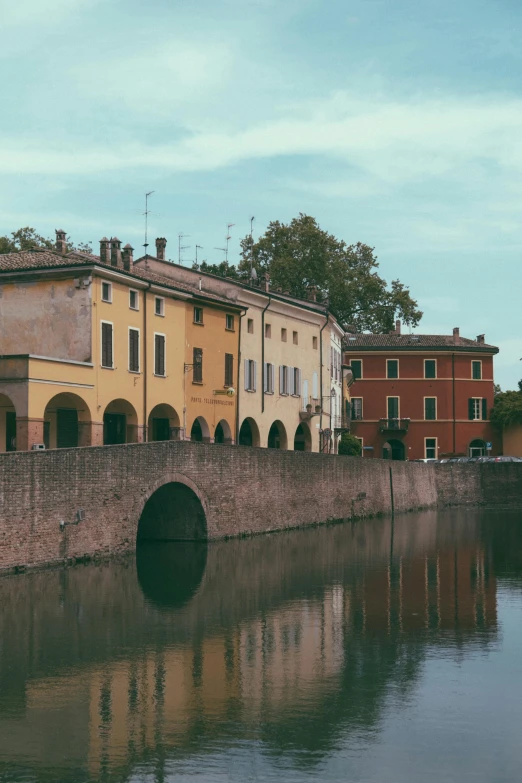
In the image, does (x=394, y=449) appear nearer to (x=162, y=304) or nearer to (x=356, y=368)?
(x=356, y=368)

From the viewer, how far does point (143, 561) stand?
3588cm

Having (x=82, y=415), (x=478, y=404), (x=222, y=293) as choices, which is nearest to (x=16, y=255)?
(x=82, y=415)

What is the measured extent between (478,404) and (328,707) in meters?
72.2

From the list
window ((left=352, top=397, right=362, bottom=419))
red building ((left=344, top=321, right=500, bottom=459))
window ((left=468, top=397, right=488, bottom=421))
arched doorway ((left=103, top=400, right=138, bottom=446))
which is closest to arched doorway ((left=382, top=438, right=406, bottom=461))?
red building ((left=344, top=321, right=500, bottom=459))

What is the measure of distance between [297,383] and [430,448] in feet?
91.9

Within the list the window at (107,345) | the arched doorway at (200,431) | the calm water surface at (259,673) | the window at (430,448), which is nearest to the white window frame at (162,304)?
the window at (107,345)

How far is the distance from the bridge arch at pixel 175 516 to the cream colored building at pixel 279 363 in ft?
45.0

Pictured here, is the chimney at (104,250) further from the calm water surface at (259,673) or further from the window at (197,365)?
the calm water surface at (259,673)

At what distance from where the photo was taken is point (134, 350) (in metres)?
45.4

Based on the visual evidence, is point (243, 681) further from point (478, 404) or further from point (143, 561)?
point (478, 404)

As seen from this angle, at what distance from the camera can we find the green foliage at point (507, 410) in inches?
3386

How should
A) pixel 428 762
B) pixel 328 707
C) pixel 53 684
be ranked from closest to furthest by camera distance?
1. pixel 428 762
2. pixel 328 707
3. pixel 53 684

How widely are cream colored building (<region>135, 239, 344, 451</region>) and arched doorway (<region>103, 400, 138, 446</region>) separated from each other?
8973 millimetres

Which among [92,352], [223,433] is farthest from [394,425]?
[92,352]
